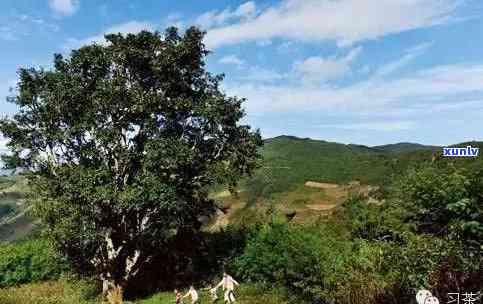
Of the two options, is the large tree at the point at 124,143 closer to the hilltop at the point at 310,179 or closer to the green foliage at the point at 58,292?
the green foliage at the point at 58,292

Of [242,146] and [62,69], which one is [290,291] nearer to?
[242,146]

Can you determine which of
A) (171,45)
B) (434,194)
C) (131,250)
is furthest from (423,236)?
(131,250)

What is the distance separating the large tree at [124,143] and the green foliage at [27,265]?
13822 millimetres

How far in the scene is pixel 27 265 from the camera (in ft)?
154

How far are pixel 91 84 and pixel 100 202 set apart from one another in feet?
22.7

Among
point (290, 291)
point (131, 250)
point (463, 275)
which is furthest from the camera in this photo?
point (131, 250)

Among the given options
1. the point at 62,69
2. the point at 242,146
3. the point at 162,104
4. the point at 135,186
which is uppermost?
the point at 62,69

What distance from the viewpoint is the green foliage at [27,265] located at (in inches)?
1811

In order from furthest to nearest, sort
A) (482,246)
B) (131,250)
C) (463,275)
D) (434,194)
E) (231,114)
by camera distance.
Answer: (131,250) → (231,114) → (434,194) → (482,246) → (463,275)

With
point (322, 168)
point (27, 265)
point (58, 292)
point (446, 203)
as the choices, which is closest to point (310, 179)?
point (322, 168)

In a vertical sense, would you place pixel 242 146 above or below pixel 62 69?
below

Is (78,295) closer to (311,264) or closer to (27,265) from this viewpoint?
(27,265)

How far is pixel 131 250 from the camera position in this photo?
36.2 metres

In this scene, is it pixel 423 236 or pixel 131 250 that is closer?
pixel 423 236
